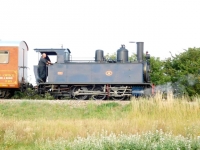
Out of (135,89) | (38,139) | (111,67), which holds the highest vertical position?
(111,67)

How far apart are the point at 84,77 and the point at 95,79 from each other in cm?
64

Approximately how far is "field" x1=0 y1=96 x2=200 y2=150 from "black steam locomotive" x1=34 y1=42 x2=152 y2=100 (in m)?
3.75

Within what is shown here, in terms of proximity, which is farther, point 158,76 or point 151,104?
point 158,76

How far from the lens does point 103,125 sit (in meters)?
10.2

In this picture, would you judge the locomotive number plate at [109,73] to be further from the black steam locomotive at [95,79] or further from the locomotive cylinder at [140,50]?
the locomotive cylinder at [140,50]

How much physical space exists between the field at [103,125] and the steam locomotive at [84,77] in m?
3.79

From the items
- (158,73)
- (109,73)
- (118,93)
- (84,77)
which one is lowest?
(118,93)

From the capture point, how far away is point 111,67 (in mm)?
19578

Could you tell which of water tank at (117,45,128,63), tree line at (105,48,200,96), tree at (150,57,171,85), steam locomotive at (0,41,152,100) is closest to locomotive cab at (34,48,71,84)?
steam locomotive at (0,41,152,100)

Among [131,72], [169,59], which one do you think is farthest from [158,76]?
[131,72]

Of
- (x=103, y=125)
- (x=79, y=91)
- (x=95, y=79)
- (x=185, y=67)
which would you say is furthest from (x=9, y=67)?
(x=185, y=67)

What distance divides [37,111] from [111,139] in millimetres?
8118

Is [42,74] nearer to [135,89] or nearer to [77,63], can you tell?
[77,63]

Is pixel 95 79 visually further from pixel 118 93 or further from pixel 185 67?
pixel 185 67
